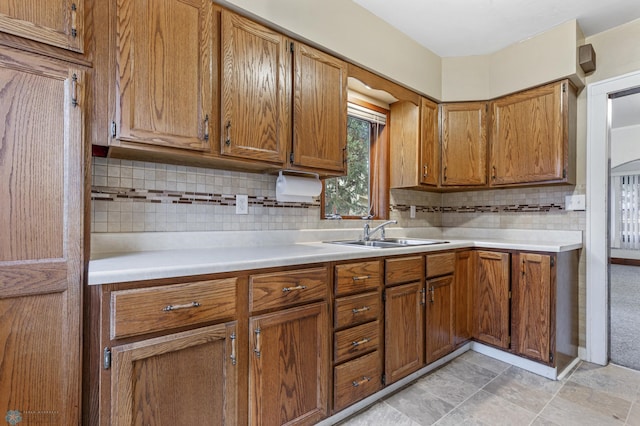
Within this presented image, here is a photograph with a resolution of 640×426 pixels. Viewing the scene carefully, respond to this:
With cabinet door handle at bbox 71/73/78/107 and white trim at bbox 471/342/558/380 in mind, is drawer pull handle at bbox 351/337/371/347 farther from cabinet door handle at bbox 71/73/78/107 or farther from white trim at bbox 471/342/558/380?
cabinet door handle at bbox 71/73/78/107

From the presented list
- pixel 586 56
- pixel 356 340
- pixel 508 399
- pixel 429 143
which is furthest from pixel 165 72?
pixel 586 56

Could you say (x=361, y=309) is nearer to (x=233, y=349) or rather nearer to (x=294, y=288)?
(x=294, y=288)

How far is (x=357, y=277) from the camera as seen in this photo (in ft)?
5.69

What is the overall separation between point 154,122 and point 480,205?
2.87 m

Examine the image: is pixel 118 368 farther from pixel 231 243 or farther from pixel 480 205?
pixel 480 205

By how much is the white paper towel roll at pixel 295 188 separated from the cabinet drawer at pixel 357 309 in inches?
28.8

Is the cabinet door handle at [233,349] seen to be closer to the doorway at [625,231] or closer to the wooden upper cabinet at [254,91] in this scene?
the wooden upper cabinet at [254,91]

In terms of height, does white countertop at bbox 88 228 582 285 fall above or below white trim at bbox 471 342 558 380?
above

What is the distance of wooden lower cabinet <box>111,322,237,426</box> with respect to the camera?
3.55 feet

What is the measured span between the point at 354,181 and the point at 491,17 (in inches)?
60.2

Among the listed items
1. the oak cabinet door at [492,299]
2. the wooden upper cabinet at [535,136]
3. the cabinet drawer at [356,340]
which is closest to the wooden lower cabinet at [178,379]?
the cabinet drawer at [356,340]

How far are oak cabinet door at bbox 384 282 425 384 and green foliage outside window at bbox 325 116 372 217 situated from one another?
87 cm

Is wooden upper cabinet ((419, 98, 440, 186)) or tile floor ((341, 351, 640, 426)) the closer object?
tile floor ((341, 351, 640, 426))

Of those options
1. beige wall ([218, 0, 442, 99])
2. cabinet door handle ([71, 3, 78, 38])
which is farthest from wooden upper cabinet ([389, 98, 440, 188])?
cabinet door handle ([71, 3, 78, 38])
